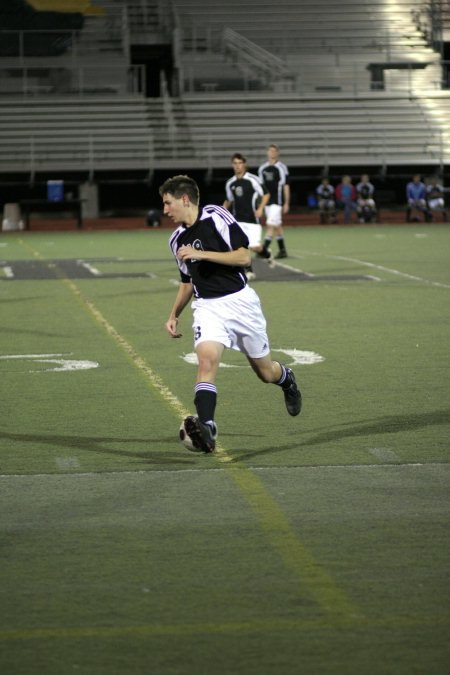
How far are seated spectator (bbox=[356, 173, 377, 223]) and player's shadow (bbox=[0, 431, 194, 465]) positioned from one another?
3068 centimetres

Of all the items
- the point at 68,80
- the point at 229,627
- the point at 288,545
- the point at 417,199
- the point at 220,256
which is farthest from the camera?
the point at 68,80

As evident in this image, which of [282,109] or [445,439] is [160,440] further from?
[282,109]

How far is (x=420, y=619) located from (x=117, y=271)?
17441mm

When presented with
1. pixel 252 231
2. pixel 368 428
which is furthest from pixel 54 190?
pixel 368 428

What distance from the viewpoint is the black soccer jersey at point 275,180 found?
2375 centimetres

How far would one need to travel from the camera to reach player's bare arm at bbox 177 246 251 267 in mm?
7215

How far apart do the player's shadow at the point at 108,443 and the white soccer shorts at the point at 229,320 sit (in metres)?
0.67

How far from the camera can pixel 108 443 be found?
789 centimetres

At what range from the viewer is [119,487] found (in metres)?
6.74

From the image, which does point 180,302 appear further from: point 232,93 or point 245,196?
point 232,93

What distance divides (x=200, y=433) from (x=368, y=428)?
157 centimetres

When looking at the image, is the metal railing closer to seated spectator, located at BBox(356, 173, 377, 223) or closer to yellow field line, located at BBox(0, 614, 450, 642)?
seated spectator, located at BBox(356, 173, 377, 223)

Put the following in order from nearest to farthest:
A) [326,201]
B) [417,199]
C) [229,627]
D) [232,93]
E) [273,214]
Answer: [229,627] < [273,214] < [417,199] < [326,201] < [232,93]

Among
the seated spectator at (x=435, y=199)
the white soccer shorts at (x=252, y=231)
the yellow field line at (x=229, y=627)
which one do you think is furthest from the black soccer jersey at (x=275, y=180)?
the yellow field line at (x=229, y=627)
